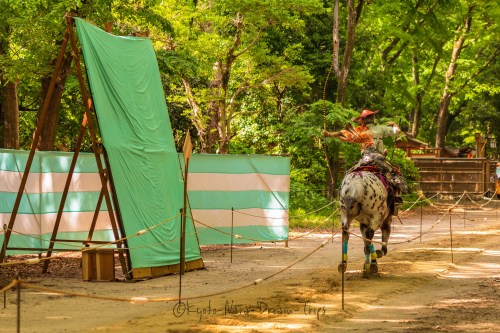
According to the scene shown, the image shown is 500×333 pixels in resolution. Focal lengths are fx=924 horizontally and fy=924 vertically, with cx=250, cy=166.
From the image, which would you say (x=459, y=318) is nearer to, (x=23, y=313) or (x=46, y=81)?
(x=23, y=313)

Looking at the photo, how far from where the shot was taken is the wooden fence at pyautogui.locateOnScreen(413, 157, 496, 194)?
47.2m

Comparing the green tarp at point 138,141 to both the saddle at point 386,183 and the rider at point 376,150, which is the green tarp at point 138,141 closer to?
the rider at point 376,150

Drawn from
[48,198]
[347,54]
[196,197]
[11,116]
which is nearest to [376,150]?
[196,197]

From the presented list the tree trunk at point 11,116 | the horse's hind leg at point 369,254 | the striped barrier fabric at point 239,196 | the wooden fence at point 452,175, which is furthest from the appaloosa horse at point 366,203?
the wooden fence at point 452,175

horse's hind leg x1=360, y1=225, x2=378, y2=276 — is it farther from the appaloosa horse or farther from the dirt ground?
the dirt ground

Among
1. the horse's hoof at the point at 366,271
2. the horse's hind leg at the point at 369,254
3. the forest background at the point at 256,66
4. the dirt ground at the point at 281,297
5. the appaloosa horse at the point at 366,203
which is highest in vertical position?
the forest background at the point at 256,66

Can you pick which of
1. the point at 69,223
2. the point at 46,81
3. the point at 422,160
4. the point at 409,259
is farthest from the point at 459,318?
the point at 422,160

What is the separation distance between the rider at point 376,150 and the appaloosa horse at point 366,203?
0.32m

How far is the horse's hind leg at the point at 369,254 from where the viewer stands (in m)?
15.8

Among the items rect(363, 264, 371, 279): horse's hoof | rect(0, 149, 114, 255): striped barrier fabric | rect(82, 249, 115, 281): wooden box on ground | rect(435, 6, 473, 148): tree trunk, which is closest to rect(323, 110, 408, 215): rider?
rect(363, 264, 371, 279): horse's hoof

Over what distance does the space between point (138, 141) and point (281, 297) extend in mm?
4859

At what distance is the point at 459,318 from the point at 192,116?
21.2 metres

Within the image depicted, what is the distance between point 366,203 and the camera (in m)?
15.8

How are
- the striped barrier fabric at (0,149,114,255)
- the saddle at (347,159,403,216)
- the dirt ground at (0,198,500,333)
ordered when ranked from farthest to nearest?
1. the striped barrier fabric at (0,149,114,255)
2. the saddle at (347,159,403,216)
3. the dirt ground at (0,198,500,333)
